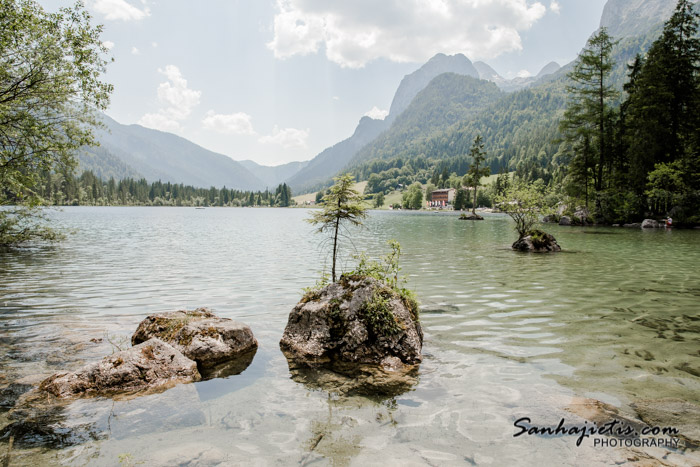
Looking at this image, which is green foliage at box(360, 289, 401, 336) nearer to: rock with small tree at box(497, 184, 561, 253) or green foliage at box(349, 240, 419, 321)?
green foliage at box(349, 240, 419, 321)

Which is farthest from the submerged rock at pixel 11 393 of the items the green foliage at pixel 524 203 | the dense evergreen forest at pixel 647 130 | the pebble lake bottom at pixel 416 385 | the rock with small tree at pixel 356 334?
the dense evergreen forest at pixel 647 130

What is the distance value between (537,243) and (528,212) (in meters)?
3.32

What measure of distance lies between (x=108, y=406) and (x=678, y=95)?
234 feet

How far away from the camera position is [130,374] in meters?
7.15

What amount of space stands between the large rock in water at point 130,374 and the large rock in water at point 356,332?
2406 mm

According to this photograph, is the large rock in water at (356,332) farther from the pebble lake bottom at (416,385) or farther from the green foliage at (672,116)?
the green foliage at (672,116)

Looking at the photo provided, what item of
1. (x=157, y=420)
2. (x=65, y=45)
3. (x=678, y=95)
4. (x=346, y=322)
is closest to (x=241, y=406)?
(x=157, y=420)

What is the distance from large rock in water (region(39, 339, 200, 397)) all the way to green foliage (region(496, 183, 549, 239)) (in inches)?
1191

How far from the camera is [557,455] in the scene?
504 centimetres

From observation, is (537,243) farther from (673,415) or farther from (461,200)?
(461,200)

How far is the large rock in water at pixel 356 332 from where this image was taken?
332 inches

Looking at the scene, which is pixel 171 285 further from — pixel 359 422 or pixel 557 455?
pixel 557 455

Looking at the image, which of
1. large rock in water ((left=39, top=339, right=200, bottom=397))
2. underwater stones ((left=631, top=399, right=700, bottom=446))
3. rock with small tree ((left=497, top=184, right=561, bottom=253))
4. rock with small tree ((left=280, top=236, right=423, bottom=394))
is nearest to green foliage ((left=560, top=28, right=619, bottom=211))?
rock with small tree ((left=497, top=184, right=561, bottom=253))

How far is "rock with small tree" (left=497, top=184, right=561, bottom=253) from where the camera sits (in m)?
29.8
